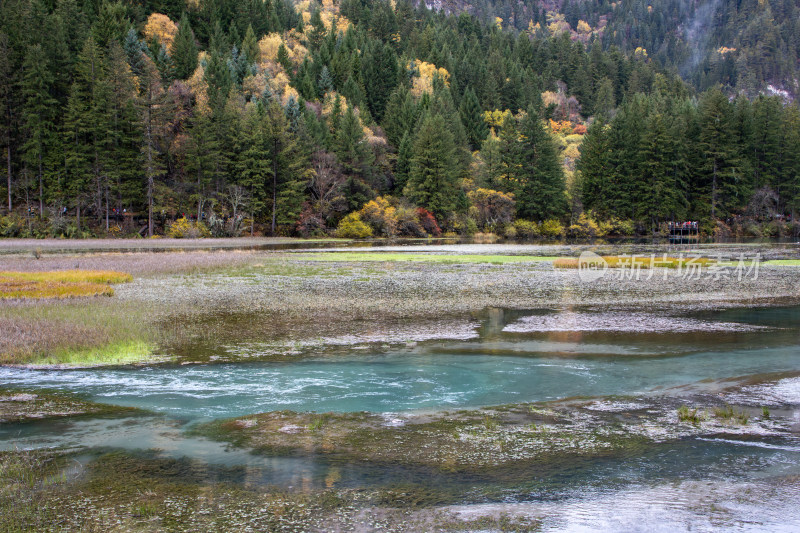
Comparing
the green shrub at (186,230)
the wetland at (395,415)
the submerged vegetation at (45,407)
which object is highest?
the green shrub at (186,230)

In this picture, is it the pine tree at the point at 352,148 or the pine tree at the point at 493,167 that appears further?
the pine tree at the point at 493,167

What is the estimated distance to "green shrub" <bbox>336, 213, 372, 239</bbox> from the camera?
80500 millimetres

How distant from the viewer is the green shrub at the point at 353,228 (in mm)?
80500

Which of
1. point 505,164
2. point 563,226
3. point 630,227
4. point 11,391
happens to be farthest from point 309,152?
point 11,391

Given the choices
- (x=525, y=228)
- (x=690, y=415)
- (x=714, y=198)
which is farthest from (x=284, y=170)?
(x=690, y=415)

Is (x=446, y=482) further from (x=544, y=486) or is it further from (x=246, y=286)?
(x=246, y=286)

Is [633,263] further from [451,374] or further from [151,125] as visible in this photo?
[151,125]

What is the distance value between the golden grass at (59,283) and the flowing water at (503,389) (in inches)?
376

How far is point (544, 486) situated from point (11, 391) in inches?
370

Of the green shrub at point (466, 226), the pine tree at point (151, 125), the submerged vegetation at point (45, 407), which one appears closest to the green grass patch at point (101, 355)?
the submerged vegetation at point (45, 407)

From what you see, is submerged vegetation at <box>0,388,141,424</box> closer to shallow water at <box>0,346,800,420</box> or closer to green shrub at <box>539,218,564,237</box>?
shallow water at <box>0,346,800,420</box>

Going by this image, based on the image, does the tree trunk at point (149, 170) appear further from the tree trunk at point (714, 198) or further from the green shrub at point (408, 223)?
the tree trunk at point (714, 198)

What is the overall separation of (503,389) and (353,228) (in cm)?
7002

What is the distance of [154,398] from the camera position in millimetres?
10570
